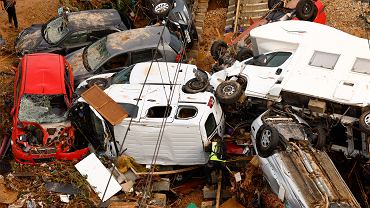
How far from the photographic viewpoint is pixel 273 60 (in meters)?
12.0

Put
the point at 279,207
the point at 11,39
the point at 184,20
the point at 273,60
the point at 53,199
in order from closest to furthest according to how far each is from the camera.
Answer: the point at 279,207 → the point at 53,199 → the point at 273,60 → the point at 184,20 → the point at 11,39

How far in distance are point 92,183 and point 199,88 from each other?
2.86 metres

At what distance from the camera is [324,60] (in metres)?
11.4

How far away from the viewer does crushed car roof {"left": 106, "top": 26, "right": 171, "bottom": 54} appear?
1373 centimetres

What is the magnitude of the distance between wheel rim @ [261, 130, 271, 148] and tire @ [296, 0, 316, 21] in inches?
198

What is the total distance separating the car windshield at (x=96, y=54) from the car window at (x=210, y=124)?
Answer: 11.9 feet

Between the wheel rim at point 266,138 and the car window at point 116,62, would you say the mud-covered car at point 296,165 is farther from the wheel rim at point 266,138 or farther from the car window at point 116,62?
the car window at point 116,62

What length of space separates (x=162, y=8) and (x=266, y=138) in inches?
260

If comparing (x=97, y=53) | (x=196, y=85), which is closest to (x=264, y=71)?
(x=196, y=85)

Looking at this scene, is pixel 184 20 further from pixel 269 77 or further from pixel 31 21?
pixel 31 21

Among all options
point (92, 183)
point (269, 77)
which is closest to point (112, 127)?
point (92, 183)

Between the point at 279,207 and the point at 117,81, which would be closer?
the point at 279,207

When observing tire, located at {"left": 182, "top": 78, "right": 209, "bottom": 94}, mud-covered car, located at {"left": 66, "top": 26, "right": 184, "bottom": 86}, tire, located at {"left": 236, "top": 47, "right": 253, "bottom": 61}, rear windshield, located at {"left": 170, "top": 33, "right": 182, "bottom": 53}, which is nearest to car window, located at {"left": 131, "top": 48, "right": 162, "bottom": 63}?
mud-covered car, located at {"left": 66, "top": 26, "right": 184, "bottom": 86}

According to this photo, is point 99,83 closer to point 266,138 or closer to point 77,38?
point 77,38
